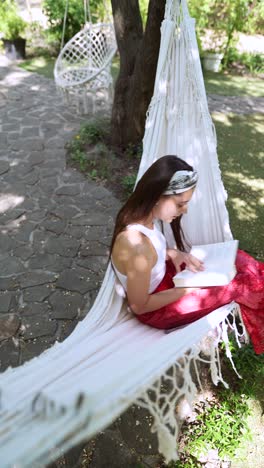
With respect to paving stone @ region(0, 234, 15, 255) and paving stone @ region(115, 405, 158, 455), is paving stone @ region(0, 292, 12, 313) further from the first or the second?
paving stone @ region(115, 405, 158, 455)

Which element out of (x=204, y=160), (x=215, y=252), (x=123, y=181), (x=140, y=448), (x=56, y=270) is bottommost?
(x=140, y=448)

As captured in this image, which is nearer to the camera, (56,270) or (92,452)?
(92,452)

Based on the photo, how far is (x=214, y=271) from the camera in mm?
1517

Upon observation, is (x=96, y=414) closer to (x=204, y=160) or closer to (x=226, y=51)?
(x=204, y=160)

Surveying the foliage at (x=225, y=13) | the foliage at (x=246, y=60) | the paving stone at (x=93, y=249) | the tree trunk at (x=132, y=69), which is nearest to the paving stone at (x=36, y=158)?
the tree trunk at (x=132, y=69)

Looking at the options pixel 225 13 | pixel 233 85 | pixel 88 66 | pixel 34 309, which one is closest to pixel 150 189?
pixel 34 309

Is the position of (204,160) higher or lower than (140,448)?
higher

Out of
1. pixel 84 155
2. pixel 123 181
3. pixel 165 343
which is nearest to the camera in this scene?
pixel 165 343

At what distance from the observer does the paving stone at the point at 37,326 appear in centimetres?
202

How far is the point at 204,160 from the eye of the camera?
74.7 inches

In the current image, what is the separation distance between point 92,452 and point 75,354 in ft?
2.24

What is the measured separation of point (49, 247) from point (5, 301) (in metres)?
0.51

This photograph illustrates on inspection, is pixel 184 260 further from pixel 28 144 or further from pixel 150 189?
pixel 28 144

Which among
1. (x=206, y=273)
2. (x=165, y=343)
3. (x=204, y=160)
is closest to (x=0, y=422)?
(x=165, y=343)
